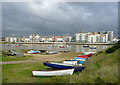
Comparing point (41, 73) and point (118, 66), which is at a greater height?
point (118, 66)

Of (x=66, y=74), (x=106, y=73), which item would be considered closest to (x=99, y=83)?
(x=106, y=73)

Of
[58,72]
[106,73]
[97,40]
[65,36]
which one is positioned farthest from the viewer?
[65,36]

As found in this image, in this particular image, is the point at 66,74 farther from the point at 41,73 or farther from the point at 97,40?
the point at 97,40

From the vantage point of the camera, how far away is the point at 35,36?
160375mm

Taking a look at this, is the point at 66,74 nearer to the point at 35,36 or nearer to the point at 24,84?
the point at 24,84

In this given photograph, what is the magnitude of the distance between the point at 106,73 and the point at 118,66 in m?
1.28

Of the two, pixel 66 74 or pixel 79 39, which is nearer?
pixel 66 74

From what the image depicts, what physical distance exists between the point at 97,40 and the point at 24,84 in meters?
121

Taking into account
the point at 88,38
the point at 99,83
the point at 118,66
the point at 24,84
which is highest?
the point at 88,38

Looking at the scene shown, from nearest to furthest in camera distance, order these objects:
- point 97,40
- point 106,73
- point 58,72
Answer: point 106,73 → point 58,72 → point 97,40

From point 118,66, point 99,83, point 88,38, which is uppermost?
point 88,38

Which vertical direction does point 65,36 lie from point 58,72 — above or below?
above

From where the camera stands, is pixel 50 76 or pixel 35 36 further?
pixel 35 36

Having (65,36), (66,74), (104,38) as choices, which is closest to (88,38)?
→ (104,38)
